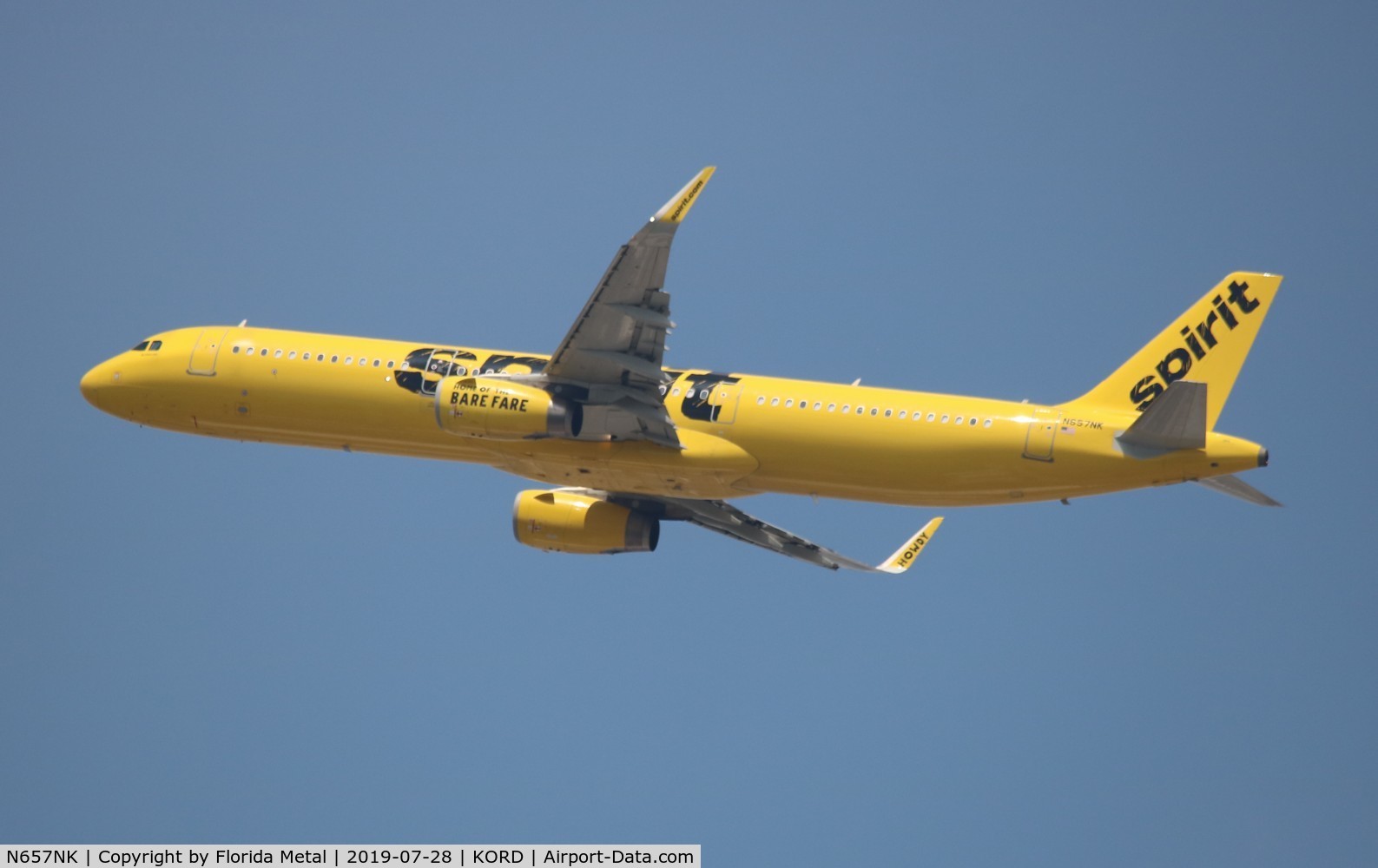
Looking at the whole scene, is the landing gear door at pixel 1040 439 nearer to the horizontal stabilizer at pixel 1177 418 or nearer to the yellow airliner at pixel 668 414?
the yellow airliner at pixel 668 414

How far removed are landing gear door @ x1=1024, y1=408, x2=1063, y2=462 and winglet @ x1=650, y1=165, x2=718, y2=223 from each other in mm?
10608

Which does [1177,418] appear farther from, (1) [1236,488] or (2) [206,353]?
(2) [206,353]

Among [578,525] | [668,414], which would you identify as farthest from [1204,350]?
[578,525]

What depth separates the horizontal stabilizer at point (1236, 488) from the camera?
45.7m

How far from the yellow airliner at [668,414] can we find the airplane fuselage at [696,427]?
0.05 metres

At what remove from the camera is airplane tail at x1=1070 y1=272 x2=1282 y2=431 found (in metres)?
47.0

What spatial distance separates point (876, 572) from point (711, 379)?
10.6 m

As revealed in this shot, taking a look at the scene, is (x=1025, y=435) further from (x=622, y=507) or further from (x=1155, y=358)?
(x=622, y=507)

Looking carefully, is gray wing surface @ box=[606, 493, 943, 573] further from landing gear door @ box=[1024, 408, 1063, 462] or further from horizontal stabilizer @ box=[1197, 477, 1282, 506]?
horizontal stabilizer @ box=[1197, 477, 1282, 506]

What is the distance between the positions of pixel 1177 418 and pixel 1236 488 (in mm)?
2494

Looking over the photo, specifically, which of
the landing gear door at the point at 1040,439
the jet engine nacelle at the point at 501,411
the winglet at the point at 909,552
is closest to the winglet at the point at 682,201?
the jet engine nacelle at the point at 501,411

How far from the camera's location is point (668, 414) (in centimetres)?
4856

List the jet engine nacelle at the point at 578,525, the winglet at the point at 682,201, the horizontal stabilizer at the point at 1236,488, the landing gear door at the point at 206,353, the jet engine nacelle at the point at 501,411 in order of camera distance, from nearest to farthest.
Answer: the winglet at the point at 682,201
the horizontal stabilizer at the point at 1236,488
the jet engine nacelle at the point at 501,411
the landing gear door at the point at 206,353
the jet engine nacelle at the point at 578,525

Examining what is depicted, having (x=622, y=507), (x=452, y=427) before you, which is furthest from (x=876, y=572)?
(x=452, y=427)
